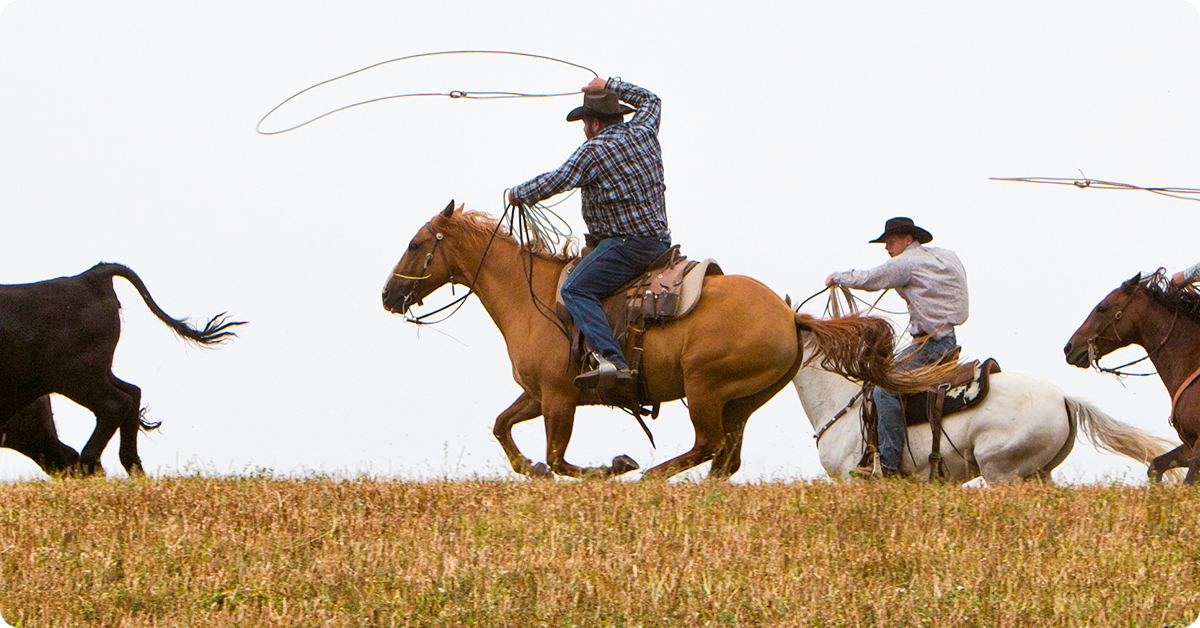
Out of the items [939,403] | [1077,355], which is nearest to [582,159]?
[939,403]

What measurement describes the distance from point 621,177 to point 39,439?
5.84 meters

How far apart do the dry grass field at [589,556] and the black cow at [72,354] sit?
2.72 m

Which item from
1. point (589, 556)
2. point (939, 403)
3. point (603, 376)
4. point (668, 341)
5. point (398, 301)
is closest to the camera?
point (589, 556)

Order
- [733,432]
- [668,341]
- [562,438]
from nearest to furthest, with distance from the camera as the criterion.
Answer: [668,341]
[562,438]
[733,432]

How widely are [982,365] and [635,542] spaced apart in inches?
220

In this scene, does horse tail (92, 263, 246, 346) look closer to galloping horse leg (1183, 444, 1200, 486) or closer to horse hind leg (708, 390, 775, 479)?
horse hind leg (708, 390, 775, 479)

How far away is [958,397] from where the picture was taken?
37.2ft

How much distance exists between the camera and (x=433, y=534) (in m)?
6.79

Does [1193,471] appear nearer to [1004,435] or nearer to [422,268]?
[1004,435]

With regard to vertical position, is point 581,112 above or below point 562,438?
above

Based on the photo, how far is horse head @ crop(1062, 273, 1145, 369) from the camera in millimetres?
11656

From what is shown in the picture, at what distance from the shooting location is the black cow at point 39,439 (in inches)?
480

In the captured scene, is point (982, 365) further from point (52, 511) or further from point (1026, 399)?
point (52, 511)

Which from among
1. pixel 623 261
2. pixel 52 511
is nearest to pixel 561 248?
pixel 623 261
